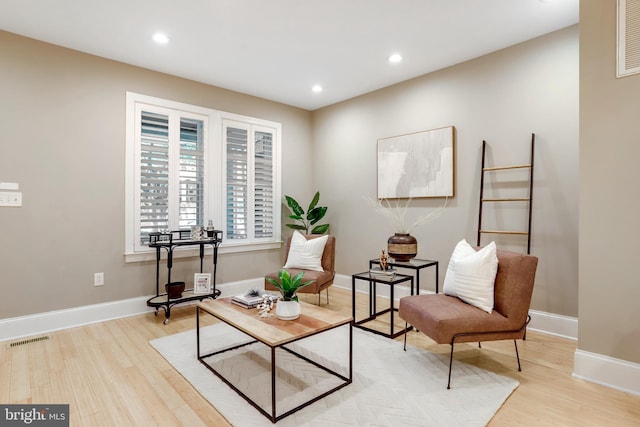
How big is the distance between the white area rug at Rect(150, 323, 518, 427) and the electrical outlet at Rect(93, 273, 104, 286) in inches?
44.0

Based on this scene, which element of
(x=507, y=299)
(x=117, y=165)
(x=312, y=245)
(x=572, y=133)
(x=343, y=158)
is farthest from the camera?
(x=343, y=158)

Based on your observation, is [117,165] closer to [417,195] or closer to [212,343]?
[212,343]

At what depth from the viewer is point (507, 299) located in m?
2.32

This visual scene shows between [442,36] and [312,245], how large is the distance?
2.61 metres

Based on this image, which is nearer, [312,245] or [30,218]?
[30,218]

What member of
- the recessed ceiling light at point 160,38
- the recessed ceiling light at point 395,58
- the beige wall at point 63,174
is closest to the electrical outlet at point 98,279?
the beige wall at point 63,174

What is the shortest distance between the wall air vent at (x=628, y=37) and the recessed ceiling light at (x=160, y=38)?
3.60 metres

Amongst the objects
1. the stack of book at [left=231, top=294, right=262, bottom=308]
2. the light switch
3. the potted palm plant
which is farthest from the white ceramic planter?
the light switch

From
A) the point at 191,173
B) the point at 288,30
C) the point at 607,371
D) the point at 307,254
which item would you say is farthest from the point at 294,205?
the point at 607,371

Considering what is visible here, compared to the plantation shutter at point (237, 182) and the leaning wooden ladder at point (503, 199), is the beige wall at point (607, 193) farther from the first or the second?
the plantation shutter at point (237, 182)

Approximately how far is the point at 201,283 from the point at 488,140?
3.60 metres

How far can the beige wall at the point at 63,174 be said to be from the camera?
3045mm

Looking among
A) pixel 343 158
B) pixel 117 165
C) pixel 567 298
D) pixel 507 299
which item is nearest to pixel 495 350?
pixel 507 299

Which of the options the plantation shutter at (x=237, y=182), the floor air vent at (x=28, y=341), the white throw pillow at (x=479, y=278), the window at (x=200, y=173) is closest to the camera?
the white throw pillow at (x=479, y=278)
